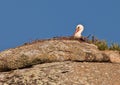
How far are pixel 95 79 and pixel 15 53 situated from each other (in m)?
4.17

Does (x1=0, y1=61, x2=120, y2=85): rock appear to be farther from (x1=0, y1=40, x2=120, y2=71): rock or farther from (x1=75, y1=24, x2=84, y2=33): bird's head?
(x1=75, y1=24, x2=84, y2=33): bird's head

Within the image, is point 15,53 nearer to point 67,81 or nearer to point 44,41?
point 44,41

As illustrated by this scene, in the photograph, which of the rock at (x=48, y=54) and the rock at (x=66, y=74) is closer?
the rock at (x=66, y=74)

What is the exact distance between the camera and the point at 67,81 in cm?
2175

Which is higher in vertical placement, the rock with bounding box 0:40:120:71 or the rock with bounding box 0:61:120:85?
the rock with bounding box 0:40:120:71

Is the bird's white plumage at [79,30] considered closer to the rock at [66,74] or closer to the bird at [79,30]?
the bird at [79,30]

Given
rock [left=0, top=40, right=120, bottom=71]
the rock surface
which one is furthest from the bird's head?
rock [left=0, top=40, right=120, bottom=71]

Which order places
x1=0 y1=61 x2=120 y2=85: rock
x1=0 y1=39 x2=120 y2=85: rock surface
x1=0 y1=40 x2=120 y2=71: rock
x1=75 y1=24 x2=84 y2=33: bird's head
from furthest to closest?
x1=75 y1=24 x2=84 y2=33: bird's head
x1=0 y1=40 x2=120 y2=71: rock
x1=0 y1=39 x2=120 y2=85: rock surface
x1=0 y1=61 x2=120 y2=85: rock

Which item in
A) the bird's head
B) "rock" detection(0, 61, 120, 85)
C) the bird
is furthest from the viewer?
the bird's head

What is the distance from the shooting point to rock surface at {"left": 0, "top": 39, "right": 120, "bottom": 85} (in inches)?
867

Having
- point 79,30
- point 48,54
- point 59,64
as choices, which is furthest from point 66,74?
point 79,30

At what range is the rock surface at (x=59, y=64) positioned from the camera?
22016 mm

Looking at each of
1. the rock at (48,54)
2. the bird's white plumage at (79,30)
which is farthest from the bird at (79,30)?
the rock at (48,54)

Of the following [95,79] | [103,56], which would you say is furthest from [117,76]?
[103,56]
